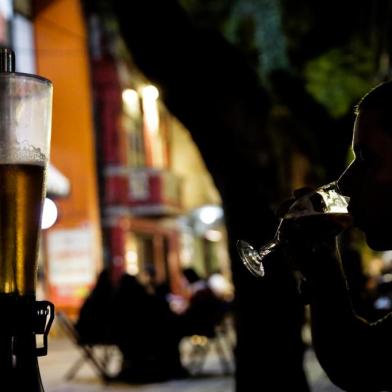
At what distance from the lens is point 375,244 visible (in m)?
1.80

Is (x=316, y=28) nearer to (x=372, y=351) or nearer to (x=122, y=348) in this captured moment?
(x=122, y=348)

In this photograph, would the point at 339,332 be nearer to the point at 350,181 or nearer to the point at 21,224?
the point at 350,181

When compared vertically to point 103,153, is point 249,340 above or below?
below

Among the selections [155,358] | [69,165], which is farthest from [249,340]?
[69,165]

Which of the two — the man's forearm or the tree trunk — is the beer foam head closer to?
the man's forearm

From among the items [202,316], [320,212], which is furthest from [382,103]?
[202,316]

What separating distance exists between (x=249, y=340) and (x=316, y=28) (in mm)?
11681

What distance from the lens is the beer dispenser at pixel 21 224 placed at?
2.07 metres

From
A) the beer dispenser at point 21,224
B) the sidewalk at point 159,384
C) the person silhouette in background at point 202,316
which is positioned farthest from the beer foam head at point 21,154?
the person silhouette in background at point 202,316

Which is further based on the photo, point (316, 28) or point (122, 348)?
point (316, 28)

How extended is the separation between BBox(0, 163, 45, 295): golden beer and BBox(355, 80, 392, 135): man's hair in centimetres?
95

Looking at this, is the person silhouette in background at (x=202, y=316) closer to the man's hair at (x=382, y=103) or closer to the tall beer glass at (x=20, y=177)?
the tall beer glass at (x=20, y=177)

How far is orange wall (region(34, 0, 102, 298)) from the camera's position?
19203 millimetres

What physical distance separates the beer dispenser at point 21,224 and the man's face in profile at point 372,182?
90 centimetres
